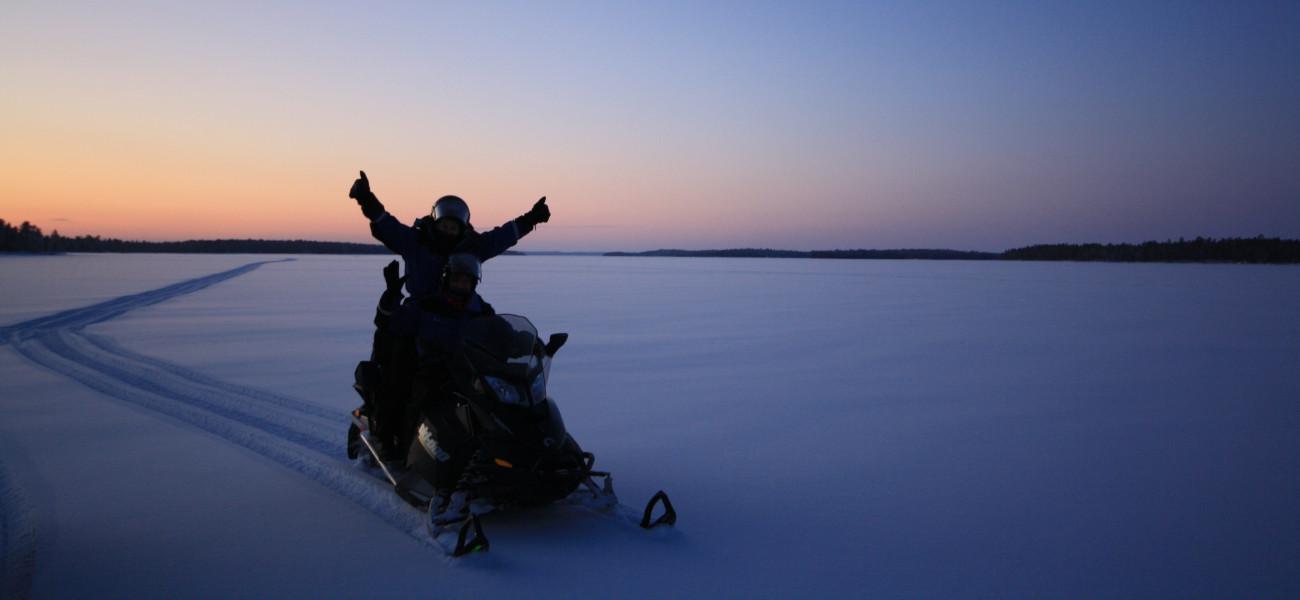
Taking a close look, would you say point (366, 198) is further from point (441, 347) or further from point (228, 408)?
point (228, 408)

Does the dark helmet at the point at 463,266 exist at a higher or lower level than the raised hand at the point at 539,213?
lower

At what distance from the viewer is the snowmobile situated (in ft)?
10.0

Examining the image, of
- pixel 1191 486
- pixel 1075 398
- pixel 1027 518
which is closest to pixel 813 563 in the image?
pixel 1027 518

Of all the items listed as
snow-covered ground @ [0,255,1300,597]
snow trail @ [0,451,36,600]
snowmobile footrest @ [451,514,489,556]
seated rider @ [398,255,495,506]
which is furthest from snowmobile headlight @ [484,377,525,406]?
snow trail @ [0,451,36,600]

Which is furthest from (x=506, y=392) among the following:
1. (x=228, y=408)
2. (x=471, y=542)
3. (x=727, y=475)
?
(x=228, y=408)

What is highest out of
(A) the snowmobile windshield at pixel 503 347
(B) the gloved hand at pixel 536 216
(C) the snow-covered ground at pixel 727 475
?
(B) the gloved hand at pixel 536 216

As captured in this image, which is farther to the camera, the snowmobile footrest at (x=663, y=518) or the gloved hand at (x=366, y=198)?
the gloved hand at (x=366, y=198)

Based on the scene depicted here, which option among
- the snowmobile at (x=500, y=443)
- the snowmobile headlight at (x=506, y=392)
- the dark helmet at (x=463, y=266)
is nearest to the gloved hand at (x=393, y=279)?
the dark helmet at (x=463, y=266)

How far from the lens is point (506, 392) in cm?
313

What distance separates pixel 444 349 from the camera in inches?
150

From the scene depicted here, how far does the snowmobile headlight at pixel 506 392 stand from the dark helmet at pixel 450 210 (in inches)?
56.6

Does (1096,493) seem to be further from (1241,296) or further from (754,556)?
(1241,296)

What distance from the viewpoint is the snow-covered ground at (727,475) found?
2.90 meters

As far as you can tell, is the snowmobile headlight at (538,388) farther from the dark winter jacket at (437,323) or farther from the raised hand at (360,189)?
the raised hand at (360,189)
